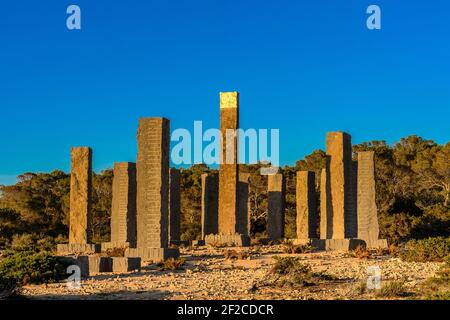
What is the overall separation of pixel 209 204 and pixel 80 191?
6030mm

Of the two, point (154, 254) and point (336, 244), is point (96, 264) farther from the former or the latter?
point (336, 244)

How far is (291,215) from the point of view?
38406mm

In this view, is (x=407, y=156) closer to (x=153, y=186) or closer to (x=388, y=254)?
(x=388, y=254)

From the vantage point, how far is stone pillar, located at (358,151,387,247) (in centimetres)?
2286

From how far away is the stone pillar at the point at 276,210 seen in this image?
26.8 m

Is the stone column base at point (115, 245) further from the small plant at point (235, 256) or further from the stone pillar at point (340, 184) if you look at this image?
the stone pillar at point (340, 184)

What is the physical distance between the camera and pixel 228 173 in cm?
2280

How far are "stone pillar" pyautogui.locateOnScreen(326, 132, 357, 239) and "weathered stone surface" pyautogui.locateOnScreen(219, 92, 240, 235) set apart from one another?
310 centimetres

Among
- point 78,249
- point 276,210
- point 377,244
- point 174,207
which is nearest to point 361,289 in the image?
point 377,244

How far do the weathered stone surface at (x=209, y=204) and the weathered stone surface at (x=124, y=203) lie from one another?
11.6 ft

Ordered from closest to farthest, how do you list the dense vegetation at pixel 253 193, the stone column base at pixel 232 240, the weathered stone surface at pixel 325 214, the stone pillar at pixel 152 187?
the stone pillar at pixel 152 187
the stone column base at pixel 232 240
the weathered stone surface at pixel 325 214
the dense vegetation at pixel 253 193

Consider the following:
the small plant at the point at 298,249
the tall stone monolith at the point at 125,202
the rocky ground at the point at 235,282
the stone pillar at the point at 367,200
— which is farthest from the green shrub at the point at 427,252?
the tall stone monolith at the point at 125,202

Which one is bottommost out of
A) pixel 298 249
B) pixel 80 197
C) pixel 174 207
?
pixel 298 249
